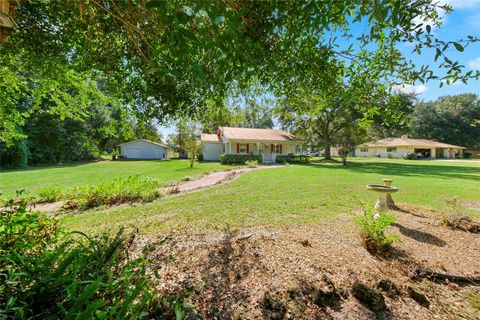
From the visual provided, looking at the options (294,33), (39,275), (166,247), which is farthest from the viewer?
(166,247)

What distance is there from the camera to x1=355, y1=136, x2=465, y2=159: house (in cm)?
4149

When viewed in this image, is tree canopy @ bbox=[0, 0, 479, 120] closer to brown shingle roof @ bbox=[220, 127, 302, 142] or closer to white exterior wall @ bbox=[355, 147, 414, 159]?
brown shingle roof @ bbox=[220, 127, 302, 142]

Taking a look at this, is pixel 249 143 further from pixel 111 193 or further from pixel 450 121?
pixel 450 121

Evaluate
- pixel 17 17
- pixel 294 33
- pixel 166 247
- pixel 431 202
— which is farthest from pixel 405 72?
pixel 431 202

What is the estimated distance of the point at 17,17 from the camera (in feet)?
9.59

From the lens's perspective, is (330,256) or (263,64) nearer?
(263,64)

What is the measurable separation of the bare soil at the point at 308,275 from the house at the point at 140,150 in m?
37.2

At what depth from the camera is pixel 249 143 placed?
28.6 m

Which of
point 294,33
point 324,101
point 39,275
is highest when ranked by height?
point 294,33

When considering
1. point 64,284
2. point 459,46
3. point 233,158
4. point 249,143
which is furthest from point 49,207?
point 249,143

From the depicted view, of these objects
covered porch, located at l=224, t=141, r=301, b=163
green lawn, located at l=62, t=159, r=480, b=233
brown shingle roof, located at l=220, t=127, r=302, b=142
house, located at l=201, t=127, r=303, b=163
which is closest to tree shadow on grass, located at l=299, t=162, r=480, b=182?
green lawn, located at l=62, t=159, r=480, b=233

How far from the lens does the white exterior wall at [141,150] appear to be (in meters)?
37.9

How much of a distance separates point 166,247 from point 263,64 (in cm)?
290

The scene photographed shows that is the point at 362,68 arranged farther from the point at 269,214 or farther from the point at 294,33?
the point at 269,214
